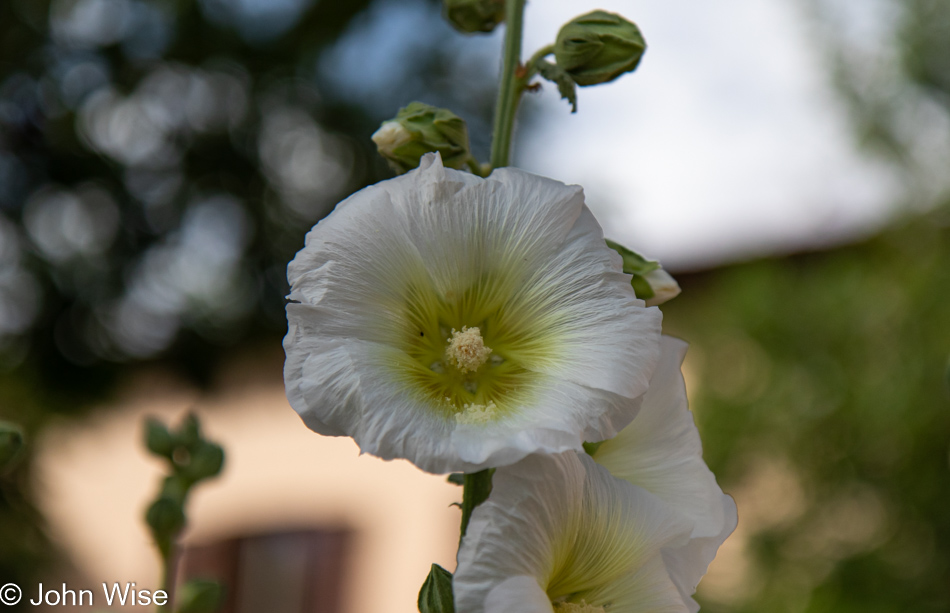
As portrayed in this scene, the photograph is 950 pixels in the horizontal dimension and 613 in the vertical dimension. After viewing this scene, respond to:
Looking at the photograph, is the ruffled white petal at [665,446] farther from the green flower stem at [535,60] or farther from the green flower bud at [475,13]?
the green flower bud at [475,13]

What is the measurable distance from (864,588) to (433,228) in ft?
10.1

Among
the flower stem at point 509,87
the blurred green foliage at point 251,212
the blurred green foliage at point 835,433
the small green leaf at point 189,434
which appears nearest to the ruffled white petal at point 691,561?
the flower stem at point 509,87

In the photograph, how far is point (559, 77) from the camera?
81 centimetres

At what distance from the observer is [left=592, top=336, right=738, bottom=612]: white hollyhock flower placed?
2.30ft

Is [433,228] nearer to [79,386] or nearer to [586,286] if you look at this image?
[586,286]

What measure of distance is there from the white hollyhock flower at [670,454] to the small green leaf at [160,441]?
0.62 m

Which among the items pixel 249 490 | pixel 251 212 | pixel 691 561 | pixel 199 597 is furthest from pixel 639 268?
pixel 249 490

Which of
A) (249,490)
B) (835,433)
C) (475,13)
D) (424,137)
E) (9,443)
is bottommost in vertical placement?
(249,490)

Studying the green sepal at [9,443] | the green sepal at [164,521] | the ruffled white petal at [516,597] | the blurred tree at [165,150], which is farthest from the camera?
the blurred tree at [165,150]

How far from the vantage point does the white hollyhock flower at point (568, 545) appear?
0.54 metres

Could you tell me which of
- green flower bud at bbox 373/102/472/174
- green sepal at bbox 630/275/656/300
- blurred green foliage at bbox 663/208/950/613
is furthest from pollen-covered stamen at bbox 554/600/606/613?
blurred green foliage at bbox 663/208/950/613

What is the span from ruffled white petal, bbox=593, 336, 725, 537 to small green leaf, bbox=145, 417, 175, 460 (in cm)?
62

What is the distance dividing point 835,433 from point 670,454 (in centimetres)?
288

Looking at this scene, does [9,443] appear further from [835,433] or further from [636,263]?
[835,433]
